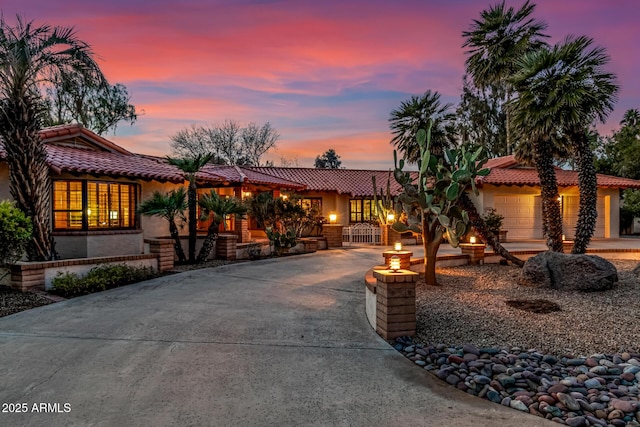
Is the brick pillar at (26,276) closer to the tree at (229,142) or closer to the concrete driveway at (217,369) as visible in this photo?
the concrete driveway at (217,369)

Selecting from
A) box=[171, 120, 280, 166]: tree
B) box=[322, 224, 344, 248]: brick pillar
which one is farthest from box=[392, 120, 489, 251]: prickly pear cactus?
box=[171, 120, 280, 166]: tree

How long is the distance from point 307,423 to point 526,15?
1653 centimetres

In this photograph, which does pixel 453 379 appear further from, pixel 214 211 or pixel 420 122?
pixel 420 122

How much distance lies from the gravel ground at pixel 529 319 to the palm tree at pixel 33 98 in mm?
8774

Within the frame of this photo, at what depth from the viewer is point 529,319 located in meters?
6.16

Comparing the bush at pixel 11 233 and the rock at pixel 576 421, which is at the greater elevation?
the bush at pixel 11 233

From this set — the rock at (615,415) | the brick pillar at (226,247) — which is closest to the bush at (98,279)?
the brick pillar at (226,247)

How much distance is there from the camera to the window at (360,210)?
955 inches

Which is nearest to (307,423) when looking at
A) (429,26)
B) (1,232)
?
(1,232)

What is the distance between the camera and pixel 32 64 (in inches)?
341

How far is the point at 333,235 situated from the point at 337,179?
25.1 feet

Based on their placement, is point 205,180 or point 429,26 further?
point 205,180

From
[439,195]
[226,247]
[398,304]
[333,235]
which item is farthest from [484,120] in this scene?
[398,304]

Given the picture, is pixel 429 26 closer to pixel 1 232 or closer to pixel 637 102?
pixel 1 232
